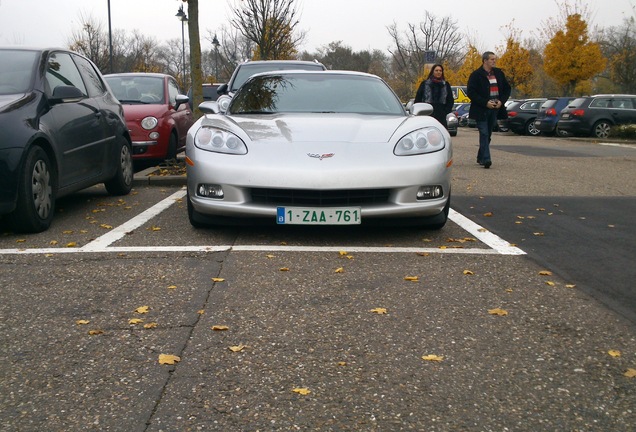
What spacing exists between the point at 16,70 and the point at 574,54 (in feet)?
112

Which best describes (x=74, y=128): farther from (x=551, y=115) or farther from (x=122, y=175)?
(x=551, y=115)

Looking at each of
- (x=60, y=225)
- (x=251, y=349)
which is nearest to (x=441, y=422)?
(x=251, y=349)

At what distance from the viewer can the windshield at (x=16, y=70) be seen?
6.42 meters

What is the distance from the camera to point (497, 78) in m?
12.1

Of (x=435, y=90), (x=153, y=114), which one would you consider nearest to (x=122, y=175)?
(x=153, y=114)

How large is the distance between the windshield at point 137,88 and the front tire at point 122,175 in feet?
11.6

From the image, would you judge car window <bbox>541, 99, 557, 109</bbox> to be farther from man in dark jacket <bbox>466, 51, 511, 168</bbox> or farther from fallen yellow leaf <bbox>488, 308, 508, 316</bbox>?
fallen yellow leaf <bbox>488, 308, 508, 316</bbox>

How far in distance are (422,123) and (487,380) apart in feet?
11.5

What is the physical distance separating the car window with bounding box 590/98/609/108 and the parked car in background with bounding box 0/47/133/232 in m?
19.7

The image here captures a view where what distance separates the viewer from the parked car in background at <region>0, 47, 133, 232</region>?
19.1 feet

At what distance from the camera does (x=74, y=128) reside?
6.91 m

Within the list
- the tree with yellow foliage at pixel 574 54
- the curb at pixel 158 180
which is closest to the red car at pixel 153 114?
the curb at pixel 158 180

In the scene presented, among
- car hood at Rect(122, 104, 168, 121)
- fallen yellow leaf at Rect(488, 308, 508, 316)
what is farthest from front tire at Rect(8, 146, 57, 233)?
car hood at Rect(122, 104, 168, 121)

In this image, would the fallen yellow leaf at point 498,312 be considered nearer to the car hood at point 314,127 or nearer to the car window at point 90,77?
the car hood at point 314,127
